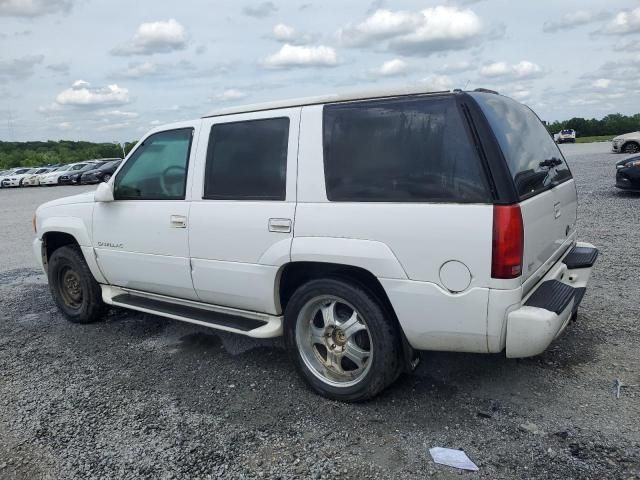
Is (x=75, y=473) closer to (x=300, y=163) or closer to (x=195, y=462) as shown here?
(x=195, y=462)

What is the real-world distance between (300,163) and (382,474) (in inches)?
76.2

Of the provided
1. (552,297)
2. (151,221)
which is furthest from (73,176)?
(552,297)

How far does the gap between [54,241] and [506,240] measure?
468cm

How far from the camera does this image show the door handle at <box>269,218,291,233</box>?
361 cm

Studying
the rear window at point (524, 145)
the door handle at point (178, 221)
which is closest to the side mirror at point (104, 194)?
the door handle at point (178, 221)

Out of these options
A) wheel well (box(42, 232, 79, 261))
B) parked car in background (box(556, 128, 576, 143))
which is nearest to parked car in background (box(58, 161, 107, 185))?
wheel well (box(42, 232, 79, 261))

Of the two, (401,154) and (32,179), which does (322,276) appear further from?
(32,179)

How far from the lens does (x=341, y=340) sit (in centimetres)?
364

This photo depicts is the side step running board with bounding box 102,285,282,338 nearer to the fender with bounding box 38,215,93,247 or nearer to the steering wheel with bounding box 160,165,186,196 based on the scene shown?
the fender with bounding box 38,215,93,247

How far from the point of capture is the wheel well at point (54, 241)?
5.52 metres

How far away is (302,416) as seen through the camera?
3.49 m

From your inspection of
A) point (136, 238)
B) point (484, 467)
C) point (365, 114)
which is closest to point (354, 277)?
point (365, 114)

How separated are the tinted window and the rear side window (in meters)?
0.38

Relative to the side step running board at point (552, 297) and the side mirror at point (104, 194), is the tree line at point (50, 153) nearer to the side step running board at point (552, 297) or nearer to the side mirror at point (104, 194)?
the side mirror at point (104, 194)
